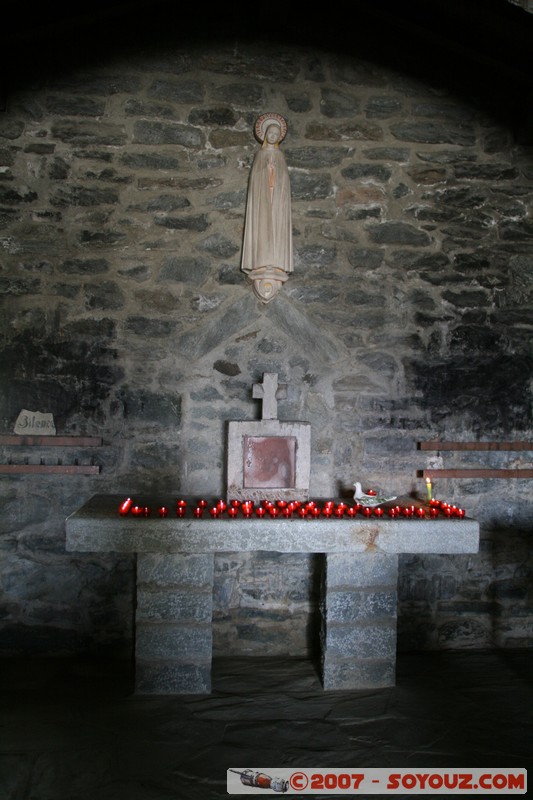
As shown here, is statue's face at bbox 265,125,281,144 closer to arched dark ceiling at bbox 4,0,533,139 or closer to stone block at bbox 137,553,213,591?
arched dark ceiling at bbox 4,0,533,139

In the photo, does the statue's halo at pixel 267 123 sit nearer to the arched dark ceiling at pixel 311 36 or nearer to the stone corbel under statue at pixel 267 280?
the arched dark ceiling at pixel 311 36

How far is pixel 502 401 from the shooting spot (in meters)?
4.22

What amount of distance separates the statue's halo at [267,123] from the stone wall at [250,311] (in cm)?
11

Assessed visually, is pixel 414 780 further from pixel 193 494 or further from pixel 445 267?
pixel 445 267

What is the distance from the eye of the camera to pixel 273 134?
3973mm

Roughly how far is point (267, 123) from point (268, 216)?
2.20 feet

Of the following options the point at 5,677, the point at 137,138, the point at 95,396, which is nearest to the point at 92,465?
the point at 95,396

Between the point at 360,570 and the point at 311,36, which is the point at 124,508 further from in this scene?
the point at 311,36

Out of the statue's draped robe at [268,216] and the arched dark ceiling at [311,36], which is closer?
the arched dark ceiling at [311,36]

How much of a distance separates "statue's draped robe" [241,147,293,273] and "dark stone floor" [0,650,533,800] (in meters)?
2.83

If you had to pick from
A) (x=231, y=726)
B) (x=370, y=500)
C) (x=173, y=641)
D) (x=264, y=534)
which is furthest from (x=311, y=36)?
(x=231, y=726)

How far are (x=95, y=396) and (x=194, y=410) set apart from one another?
707 mm

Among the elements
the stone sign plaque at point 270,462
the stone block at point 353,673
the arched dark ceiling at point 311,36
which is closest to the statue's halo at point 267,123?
the arched dark ceiling at point 311,36

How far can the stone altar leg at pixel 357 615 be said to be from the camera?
340 cm
